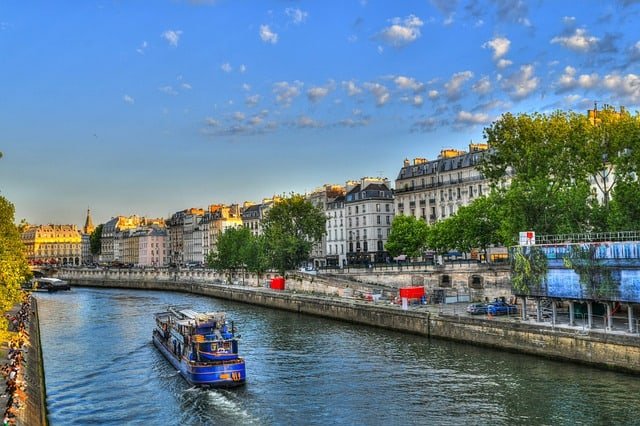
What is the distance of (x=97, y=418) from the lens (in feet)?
107

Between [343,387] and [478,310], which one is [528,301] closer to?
[478,310]

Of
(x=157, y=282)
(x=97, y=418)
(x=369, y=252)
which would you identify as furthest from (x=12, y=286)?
(x=157, y=282)

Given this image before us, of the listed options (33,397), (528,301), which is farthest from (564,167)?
(33,397)

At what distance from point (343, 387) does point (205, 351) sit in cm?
840

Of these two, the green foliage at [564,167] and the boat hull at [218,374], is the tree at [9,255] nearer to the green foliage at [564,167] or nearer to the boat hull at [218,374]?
the boat hull at [218,374]

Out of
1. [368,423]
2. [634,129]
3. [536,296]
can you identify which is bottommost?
[368,423]

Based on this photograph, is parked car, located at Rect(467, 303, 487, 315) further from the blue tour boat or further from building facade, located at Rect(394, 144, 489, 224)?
building facade, located at Rect(394, 144, 489, 224)

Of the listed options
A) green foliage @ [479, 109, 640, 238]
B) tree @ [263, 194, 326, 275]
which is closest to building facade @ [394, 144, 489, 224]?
tree @ [263, 194, 326, 275]

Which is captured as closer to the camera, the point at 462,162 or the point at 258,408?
the point at 258,408

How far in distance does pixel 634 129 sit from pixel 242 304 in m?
54.7

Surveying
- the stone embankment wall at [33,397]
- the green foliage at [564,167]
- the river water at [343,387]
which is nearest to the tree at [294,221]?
the green foliage at [564,167]

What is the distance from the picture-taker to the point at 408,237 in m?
96.0

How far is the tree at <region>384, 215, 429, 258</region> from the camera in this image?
95375 millimetres

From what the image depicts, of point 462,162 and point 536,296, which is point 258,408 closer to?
point 536,296
